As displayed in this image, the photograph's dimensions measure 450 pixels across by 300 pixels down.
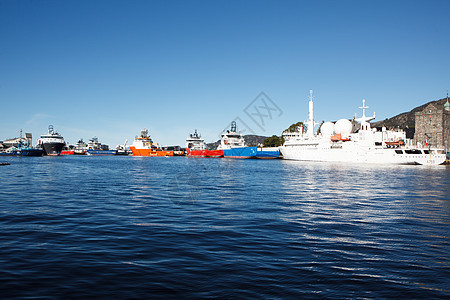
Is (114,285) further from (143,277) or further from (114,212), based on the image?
(114,212)

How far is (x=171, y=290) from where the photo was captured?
670 cm

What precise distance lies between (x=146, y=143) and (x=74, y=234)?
189587mm

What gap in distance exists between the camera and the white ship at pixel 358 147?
82.8m

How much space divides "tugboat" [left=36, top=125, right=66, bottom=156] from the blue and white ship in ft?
248

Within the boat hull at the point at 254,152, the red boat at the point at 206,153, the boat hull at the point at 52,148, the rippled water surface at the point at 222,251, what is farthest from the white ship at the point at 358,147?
the boat hull at the point at 52,148

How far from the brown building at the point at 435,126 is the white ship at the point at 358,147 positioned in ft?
17.2

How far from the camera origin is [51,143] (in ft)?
465

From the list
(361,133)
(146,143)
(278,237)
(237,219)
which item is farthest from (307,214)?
Result: (146,143)

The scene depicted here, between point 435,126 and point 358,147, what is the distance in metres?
40.4

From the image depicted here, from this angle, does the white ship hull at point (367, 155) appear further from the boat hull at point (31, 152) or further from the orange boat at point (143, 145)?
the boat hull at point (31, 152)

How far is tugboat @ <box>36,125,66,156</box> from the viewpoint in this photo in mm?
142250

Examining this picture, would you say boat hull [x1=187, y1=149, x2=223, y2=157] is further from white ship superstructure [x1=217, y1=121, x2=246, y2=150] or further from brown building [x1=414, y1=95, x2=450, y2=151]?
brown building [x1=414, y1=95, x2=450, y2=151]

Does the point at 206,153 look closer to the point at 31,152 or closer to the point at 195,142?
the point at 195,142

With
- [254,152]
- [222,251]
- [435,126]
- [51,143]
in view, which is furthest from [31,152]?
[435,126]
